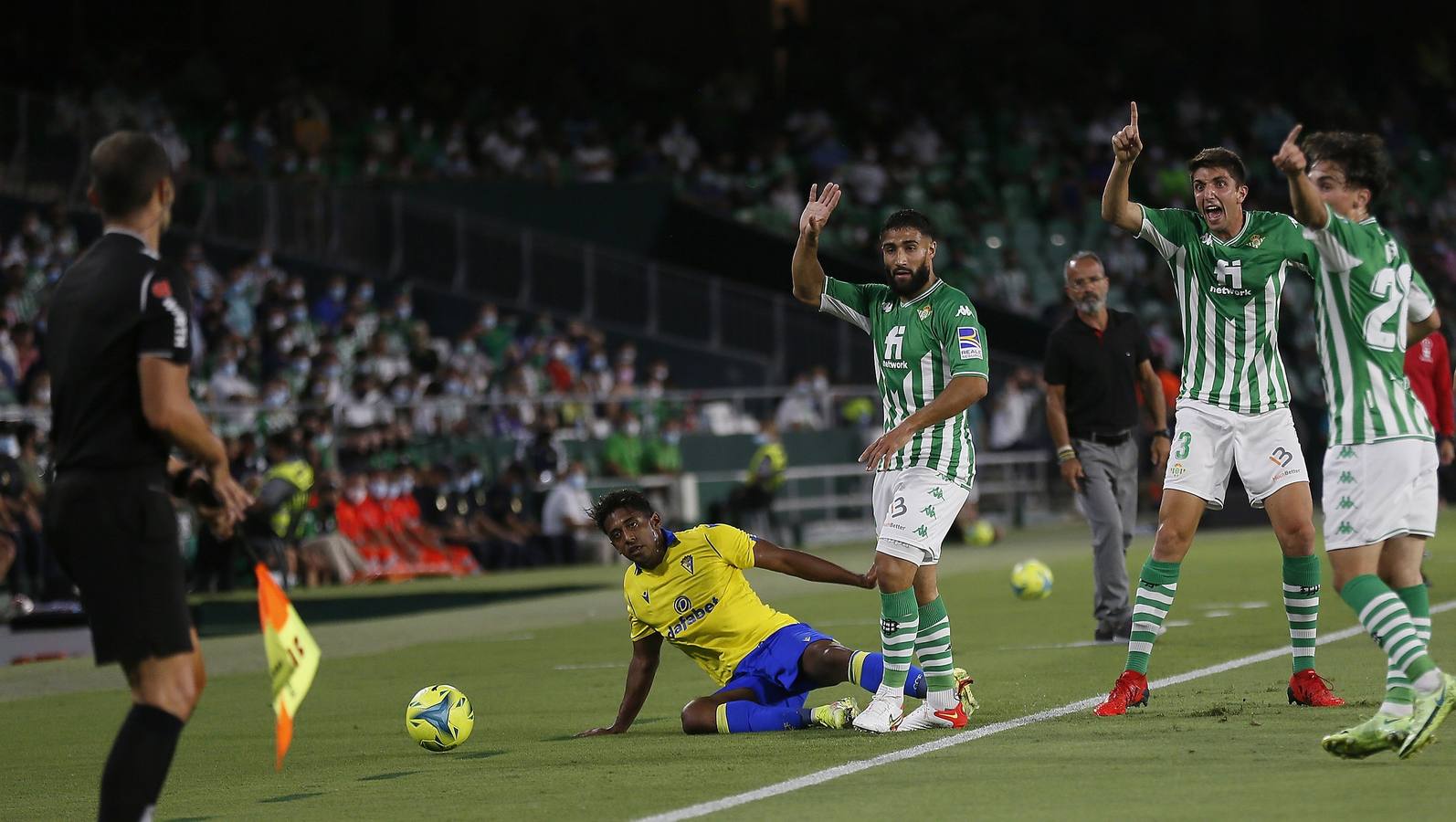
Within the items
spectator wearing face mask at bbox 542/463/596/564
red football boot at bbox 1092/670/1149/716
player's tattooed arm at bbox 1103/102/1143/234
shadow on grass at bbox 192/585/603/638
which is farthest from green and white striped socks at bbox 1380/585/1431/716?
spectator wearing face mask at bbox 542/463/596/564

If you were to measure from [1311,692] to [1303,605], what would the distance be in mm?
428

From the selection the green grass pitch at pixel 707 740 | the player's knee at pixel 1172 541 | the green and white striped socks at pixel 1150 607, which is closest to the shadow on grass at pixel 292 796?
the green grass pitch at pixel 707 740

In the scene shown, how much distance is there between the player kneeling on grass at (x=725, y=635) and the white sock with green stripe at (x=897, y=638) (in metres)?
0.20

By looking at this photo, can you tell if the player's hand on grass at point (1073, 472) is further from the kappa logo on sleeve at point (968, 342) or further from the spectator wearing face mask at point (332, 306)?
the spectator wearing face mask at point (332, 306)

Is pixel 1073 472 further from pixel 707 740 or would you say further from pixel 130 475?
pixel 130 475

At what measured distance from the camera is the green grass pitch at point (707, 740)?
6.95 m

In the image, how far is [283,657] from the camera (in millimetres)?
6148

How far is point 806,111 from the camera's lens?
123ft

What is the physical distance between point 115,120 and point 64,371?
23.9 metres

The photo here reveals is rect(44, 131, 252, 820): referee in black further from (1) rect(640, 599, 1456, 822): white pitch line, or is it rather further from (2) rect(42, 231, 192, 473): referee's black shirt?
(1) rect(640, 599, 1456, 822): white pitch line

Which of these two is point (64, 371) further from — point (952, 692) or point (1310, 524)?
point (1310, 524)

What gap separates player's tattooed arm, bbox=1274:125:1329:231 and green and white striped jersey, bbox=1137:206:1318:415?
1455 millimetres

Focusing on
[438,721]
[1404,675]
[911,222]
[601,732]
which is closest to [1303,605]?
[1404,675]

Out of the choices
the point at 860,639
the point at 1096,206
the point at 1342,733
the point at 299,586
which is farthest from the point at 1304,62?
the point at 1342,733
